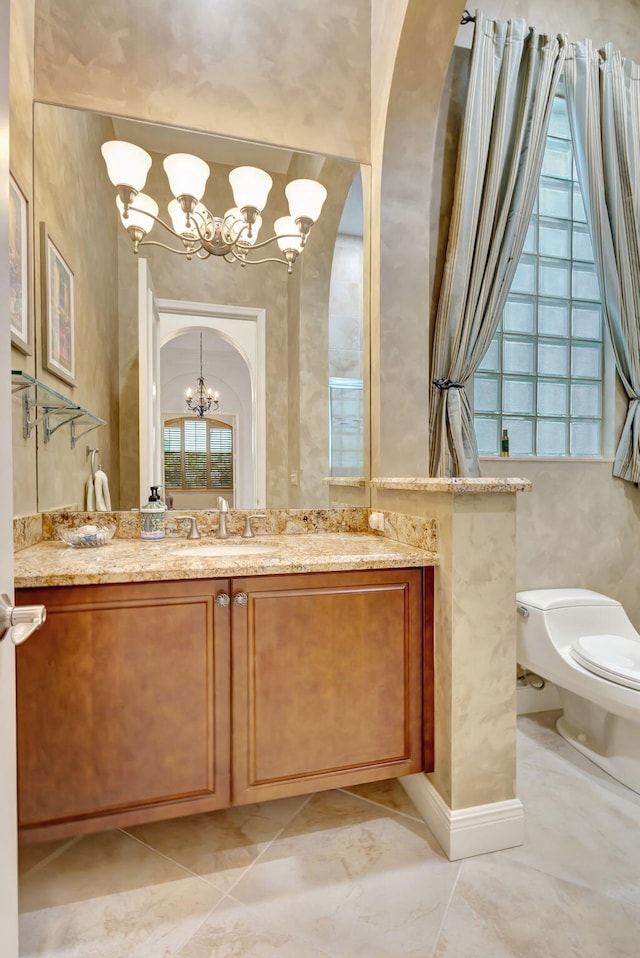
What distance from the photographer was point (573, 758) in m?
1.92

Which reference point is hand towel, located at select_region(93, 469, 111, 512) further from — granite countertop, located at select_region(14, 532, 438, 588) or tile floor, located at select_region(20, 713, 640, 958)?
tile floor, located at select_region(20, 713, 640, 958)

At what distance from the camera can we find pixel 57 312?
1705 millimetres

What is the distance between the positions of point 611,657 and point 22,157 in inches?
107

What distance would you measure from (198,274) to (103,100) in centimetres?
68

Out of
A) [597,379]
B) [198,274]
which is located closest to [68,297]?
[198,274]

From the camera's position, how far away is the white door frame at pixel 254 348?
6.39ft

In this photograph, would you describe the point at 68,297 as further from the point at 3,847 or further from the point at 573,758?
the point at 573,758

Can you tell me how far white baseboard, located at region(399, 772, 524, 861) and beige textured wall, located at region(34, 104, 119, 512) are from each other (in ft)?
5.02

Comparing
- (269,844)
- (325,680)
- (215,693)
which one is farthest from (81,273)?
(269,844)

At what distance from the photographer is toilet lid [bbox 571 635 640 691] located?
167 centimetres

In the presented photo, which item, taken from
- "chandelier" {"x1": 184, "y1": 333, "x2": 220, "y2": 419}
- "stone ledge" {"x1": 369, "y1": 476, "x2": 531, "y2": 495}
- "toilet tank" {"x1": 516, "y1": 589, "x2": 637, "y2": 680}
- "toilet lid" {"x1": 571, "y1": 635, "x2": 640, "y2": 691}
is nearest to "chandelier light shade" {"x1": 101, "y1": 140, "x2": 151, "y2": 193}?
"chandelier" {"x1": 184, "y1": 333, "x2": 220, "y2": 419}

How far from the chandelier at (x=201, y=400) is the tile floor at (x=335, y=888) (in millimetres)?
1432

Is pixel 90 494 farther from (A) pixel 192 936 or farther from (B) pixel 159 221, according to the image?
(A) pixel 192 936

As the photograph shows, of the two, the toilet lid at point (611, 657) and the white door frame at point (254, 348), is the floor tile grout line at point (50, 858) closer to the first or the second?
the white door frame at point (254, 348)
